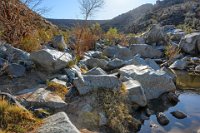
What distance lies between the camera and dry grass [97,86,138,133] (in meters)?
6.60

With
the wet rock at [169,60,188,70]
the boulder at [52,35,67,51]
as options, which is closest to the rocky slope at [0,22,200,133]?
the boulder at [52,35,67,51]

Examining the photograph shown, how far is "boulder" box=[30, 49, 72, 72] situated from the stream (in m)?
2.73

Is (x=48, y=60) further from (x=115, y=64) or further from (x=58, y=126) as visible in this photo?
(x=115, y=64)

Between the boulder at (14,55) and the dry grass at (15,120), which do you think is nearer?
the dry grass at (15,120)

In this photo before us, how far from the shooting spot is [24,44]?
10195 millimetres

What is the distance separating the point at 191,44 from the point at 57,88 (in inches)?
532

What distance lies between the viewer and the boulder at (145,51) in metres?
18.2

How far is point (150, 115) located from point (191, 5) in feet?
145

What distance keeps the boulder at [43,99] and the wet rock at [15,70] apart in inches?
43.4

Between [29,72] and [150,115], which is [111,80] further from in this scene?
[29,72]

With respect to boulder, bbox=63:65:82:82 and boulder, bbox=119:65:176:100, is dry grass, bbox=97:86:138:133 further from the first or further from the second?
boulder, bbox=119:65:176:100

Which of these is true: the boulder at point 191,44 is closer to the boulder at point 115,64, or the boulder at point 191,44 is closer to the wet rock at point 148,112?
the boulder at point 115,64

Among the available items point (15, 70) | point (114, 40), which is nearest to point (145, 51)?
point (114, 40)

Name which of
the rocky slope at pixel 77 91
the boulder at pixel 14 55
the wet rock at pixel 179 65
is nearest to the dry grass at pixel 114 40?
the wet rock at pixel 179 65
